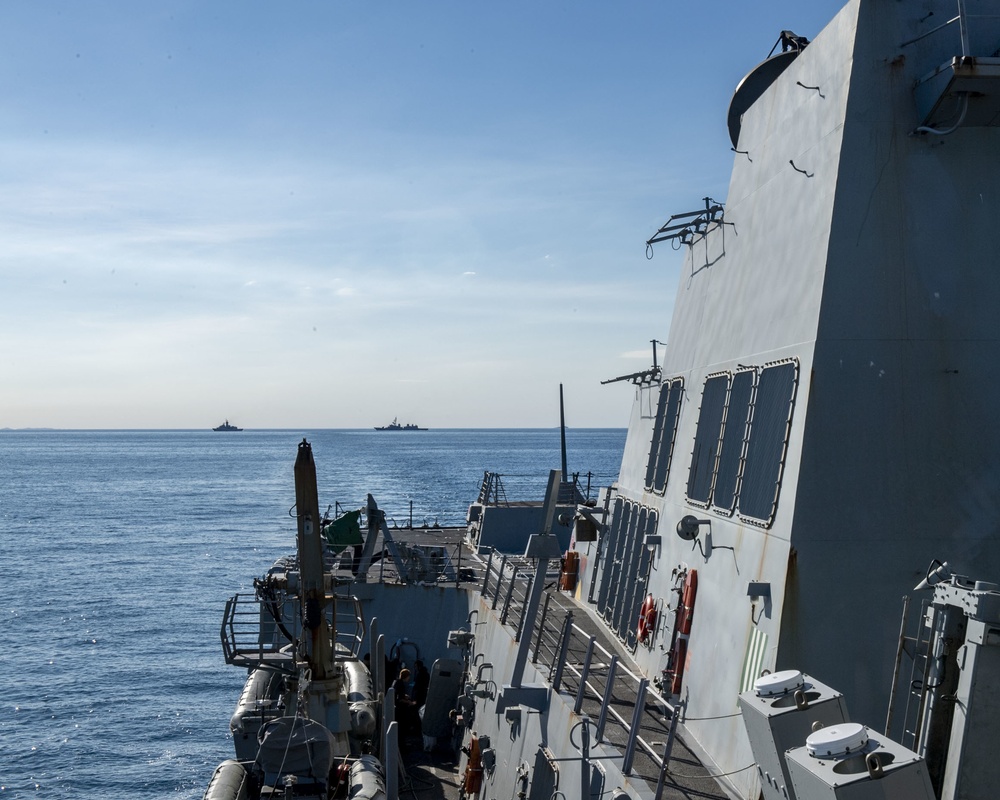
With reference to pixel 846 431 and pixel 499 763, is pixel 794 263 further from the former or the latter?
pixel 499 763

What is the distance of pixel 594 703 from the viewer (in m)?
12.2

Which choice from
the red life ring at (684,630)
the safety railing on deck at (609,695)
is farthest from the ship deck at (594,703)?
the red life ring at (684,630)

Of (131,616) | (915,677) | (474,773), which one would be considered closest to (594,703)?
(474,773)

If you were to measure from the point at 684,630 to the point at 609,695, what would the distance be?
1.79 m

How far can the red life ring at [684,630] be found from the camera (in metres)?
11.3

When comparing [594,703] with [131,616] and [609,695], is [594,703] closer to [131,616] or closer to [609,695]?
[609,695]

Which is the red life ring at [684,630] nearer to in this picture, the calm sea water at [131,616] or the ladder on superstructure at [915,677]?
the ladder on superstructure at [915,677]

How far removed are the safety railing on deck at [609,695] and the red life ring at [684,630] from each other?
1.05ft

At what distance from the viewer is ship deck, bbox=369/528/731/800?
9531 millimetres

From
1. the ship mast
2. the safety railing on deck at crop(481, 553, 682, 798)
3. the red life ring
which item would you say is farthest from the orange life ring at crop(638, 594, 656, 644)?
the ship mast

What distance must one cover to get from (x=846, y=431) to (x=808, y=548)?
3.71 feet

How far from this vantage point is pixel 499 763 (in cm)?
1446

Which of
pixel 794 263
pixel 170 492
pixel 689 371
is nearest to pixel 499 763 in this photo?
pixel 689 371

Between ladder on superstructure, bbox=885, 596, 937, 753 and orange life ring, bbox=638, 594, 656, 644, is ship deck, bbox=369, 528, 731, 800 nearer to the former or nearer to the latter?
orange life ring, bbox=638, 594, 656, 644
